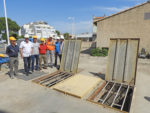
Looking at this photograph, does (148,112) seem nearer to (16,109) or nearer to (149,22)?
(16,109)

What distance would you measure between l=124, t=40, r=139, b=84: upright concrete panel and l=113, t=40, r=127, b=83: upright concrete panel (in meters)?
0.13

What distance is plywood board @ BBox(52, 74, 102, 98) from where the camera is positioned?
125 inches

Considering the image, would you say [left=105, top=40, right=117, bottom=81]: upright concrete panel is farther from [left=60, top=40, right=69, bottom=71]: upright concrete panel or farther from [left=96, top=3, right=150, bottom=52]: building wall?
[left=96, top=3, right=150, bottom=52]: building wall

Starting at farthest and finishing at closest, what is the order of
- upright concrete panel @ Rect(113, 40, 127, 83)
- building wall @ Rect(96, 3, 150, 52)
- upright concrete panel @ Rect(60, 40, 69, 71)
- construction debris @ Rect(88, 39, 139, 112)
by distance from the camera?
1. building wall @ Rect(96, 3, 150, 52)
2. upright concrete panel @ Rect(60, 40, 69, 71)
3. upright concrete panel @ Rect(113, 40, 127, 83)
4. construction debris @ Rect(88, 39, 139, 112)

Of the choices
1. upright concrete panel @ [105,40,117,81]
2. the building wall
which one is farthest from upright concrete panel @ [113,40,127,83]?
the building wall

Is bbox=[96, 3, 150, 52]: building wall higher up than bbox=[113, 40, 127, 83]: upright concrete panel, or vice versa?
bbox=[96, 3, 150, 52]: building wall

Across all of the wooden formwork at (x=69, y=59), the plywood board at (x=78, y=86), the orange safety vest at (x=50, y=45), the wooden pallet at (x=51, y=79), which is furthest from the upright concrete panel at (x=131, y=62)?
the orange safety vest at (x=50, y=45)

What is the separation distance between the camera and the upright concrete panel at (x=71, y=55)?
4.91 m

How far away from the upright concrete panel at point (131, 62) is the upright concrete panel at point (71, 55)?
6.85 feet

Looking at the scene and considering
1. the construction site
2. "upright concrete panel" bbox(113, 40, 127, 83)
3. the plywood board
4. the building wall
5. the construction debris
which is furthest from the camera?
the building wall

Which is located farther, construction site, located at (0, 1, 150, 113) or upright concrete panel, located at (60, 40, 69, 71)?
upright concrete panel, located at (60, 40, 69, 71)

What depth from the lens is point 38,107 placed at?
2582 millimetres

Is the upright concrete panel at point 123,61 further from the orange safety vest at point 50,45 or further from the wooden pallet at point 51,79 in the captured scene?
the orange safety vest at point 50,45

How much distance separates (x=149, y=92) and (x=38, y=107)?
3.34 metres
